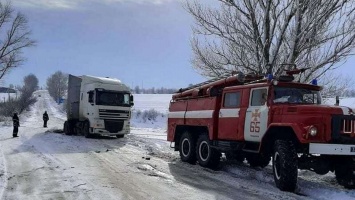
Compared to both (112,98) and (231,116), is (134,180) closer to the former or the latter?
(231,116)

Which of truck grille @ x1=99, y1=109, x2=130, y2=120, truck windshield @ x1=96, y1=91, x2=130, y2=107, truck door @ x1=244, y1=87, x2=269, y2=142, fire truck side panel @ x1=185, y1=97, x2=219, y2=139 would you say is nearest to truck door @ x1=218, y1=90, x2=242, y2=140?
fire truck side panel @ x1=185, y1=97, x2=219, y2=139

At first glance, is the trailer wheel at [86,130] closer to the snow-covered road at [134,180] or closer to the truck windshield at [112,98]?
the truck windshield at [112,98]

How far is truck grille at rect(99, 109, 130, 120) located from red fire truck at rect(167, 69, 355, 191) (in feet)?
28.8

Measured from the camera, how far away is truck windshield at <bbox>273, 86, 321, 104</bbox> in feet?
31.4

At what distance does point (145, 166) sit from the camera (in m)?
11.7

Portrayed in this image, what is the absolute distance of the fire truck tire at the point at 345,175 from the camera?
8.88 metres

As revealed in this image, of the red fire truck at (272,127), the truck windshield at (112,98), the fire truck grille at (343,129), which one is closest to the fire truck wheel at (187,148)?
the red fire truck at (272,127)

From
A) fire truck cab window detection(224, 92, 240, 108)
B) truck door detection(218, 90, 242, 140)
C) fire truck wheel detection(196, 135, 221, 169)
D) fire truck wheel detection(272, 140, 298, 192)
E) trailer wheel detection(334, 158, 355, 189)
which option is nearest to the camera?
fire truck wheel detection(272, 140, 298, 192)

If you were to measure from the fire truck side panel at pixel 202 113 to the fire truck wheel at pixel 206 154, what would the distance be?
413 mm

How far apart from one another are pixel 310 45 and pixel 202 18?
4630mm

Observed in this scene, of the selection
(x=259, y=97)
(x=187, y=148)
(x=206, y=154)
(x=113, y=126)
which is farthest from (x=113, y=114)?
(x=259, y=97)

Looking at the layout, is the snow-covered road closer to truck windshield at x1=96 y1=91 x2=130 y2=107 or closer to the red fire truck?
the red fire truck

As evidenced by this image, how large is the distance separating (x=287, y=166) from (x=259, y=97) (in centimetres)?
230

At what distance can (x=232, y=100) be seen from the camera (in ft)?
36.7
